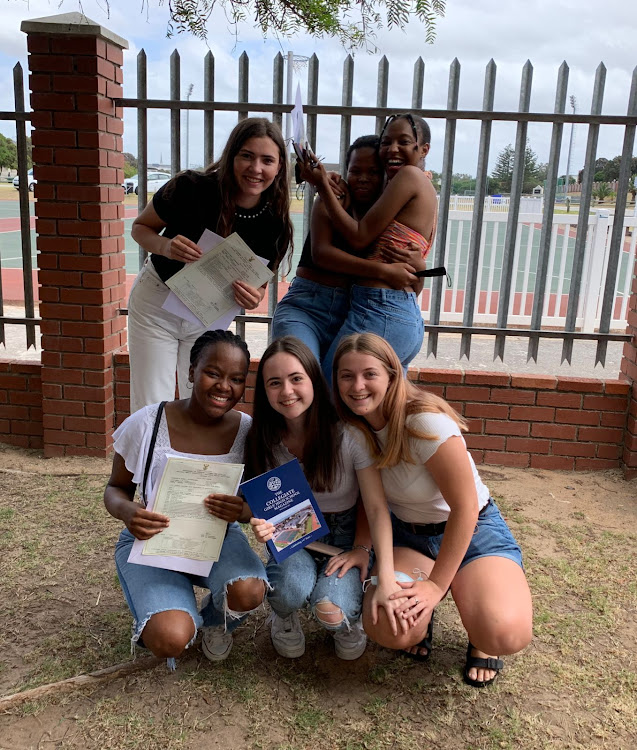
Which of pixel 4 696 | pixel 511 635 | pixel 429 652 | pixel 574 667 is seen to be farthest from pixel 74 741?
pixel 574 667

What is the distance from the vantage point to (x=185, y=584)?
8.20 ft

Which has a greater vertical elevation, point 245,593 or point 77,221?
point 77,221

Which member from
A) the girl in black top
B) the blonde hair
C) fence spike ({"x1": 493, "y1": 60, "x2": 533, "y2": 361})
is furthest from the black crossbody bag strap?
fence spike ({"x1": 493, "y1": 60, "x2": 533, "y2": 361})

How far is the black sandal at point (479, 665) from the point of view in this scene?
2547mm

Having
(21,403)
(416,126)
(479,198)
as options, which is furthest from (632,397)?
(21,403)

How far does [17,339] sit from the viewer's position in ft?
27.6

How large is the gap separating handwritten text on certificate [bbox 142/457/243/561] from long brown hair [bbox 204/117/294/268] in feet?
3.63

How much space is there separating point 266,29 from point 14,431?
3045 mm

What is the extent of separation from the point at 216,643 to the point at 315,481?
27.2 inches

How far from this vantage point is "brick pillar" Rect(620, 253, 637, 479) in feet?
14.9

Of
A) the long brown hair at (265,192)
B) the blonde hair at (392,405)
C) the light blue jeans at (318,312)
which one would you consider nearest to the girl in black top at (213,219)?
the long brown hair at (265,192)

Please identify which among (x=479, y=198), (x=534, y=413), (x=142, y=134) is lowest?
(x=534, y=413)

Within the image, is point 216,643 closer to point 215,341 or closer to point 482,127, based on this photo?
point 215,341

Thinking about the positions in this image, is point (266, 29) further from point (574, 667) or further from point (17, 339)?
point (17, 339)
